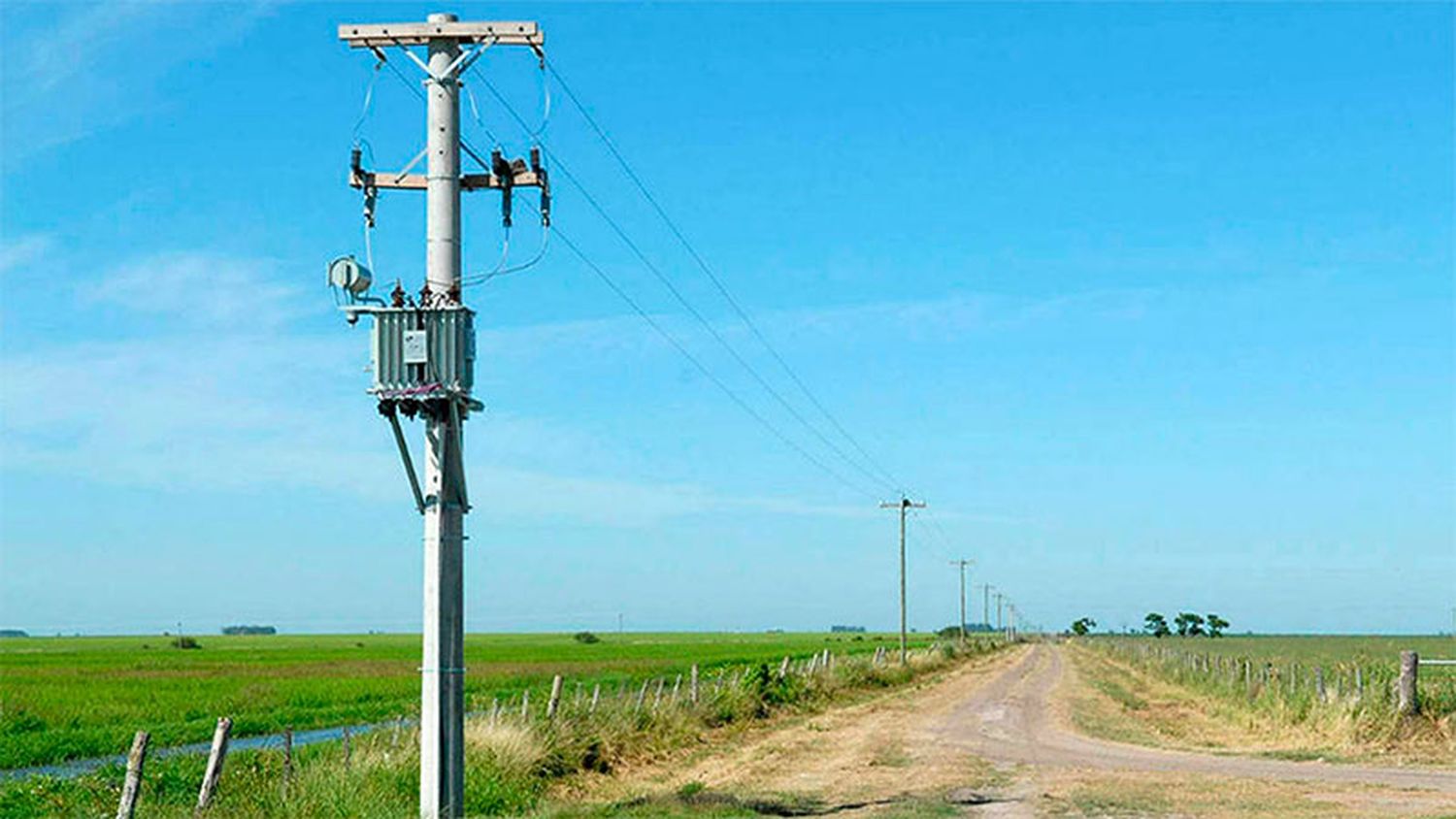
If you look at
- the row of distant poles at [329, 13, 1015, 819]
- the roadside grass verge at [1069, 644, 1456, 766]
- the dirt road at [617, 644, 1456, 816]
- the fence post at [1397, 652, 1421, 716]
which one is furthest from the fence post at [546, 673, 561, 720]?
the fence post at [1397, 652, 1421, 716]

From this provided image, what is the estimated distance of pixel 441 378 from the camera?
17219 mm

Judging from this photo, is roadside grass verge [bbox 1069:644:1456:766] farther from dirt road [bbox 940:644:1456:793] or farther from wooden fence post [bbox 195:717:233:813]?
wooden fence post [bbox 195:717:233:813]

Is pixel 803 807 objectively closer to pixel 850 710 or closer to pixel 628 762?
pixel 628 762

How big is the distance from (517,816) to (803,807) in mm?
3657

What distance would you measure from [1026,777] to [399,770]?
938cm

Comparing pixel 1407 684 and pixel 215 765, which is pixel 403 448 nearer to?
pixel 215 765

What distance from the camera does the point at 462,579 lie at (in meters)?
17.5

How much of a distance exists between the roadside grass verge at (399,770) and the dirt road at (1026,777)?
3.58ft

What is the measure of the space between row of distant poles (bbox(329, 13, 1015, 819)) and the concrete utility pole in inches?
0.4

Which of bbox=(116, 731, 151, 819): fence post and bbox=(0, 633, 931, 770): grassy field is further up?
bbox=(116, 731, 151, 819): fence post

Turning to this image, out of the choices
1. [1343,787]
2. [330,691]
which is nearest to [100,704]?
[330,691]

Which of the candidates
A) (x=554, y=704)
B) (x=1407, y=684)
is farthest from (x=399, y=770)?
(x=1407, y=684)

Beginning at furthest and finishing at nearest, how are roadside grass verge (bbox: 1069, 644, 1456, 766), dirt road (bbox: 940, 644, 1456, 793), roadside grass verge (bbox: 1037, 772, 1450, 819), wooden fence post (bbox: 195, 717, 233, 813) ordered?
roadside grass verge (bbox: 1069, 644, 1456, 766) → dirt road (bbox: 940, 644, 1456, 793) → roadside grass verge (bbox: 1037, 772, 1450, 819) → wooden fence post (bbox: 195, 717, 233, 813)

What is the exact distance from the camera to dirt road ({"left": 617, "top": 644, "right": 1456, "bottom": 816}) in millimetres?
19438
